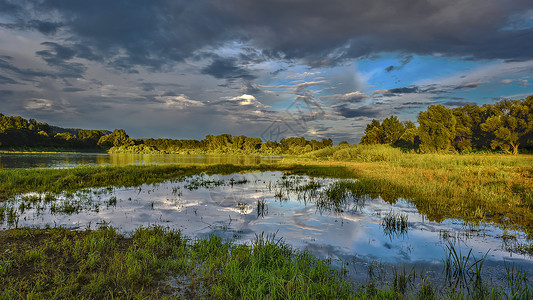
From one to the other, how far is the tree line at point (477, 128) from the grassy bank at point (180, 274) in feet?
185

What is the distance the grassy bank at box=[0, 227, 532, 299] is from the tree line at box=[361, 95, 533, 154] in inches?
2215

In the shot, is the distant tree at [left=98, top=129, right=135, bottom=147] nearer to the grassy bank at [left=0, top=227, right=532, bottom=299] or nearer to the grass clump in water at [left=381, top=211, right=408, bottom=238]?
the grassy bank at [left=0, top=227, right=532, bottom=299]

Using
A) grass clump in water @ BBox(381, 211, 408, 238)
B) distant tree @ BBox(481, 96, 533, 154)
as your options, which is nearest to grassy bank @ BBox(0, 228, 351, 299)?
grass clump in water @ BBox(381, 211, 408, 238)

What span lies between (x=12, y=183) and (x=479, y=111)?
293ft

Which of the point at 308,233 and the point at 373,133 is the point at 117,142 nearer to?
the point at 373,133

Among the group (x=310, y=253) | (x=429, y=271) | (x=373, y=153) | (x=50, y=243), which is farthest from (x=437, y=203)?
(x=373, y=153)

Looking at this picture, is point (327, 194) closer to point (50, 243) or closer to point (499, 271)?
point (499, 271)

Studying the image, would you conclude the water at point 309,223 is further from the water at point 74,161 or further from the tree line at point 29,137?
the tree line at point 29,137

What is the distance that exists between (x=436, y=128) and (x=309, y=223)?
55.8m

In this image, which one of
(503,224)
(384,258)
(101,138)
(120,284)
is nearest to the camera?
(120,284)

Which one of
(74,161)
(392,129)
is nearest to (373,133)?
(392,129)

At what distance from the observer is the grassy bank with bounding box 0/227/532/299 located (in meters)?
3.98

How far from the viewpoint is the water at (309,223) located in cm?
575

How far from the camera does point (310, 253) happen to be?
19.5ft
